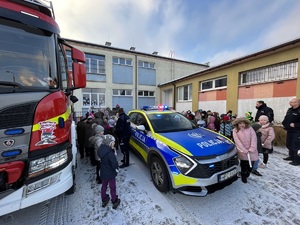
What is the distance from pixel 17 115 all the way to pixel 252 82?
961cm

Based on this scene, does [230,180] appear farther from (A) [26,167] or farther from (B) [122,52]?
(B) [122,52]

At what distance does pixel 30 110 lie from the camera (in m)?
1.85

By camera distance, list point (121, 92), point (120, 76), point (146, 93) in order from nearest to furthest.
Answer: point (120, 76)
point (121, 92)
point (146, 93)

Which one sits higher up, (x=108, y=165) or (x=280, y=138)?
(x=108, y=165)

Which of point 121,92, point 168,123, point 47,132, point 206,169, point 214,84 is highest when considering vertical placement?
point 214,84

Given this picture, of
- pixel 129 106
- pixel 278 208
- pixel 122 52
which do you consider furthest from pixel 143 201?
pixel 122 52

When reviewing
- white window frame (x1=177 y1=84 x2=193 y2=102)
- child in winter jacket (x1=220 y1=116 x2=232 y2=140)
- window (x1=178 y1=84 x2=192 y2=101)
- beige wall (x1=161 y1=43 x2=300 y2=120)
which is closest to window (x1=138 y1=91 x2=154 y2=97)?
white window frame (x1=177 y1=84 x2=193 y2=102)

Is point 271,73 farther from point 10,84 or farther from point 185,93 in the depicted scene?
point 10,84

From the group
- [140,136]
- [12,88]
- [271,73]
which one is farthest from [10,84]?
[271,73]

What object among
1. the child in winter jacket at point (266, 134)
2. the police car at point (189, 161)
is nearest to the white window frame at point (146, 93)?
the police car at point (189, 161)

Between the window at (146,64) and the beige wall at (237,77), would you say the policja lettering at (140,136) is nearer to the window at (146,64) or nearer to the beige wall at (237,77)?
the beige wall at (237,77)

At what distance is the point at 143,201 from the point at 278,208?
234cm

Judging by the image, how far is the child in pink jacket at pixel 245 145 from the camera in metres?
3.33

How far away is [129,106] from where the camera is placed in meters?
16.9
